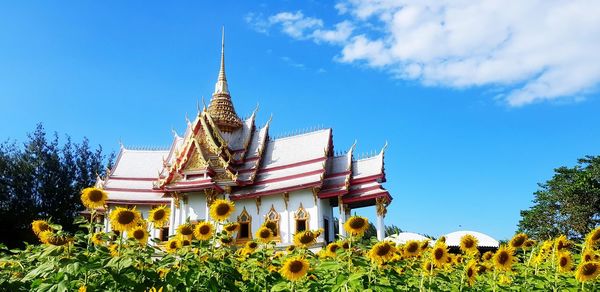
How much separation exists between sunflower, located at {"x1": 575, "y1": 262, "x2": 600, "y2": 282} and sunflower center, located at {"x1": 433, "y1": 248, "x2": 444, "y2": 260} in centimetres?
143

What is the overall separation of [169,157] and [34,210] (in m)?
13.9

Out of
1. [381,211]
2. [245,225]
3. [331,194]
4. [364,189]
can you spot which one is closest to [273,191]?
[245,225]

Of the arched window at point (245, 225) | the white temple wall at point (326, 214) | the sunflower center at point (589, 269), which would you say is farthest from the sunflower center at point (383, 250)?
the arched window at point (245, 225)

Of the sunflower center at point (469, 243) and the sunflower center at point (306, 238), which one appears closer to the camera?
the sunflower center at point (306, 238)

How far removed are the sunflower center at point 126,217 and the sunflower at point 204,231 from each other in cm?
79

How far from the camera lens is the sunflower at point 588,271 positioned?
18.1 feet

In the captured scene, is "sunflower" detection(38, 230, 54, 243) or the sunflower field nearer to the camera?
the sunflower field

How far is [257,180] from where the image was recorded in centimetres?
2889

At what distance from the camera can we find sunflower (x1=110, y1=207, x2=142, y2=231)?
5195mm

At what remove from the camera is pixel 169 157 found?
110 ft

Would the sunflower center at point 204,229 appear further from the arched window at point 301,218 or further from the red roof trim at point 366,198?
the arched window at point 301,218

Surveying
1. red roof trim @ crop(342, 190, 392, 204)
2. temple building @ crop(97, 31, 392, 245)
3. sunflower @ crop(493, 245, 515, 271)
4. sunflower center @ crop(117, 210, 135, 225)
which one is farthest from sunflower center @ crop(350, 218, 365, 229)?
red roof trim @ crop(342, 190, 392, 204)

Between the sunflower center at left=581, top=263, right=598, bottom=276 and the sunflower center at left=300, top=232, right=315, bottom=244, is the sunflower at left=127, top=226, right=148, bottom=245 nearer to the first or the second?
the sunflower center at left=300, top=232, right=315, bottom=244

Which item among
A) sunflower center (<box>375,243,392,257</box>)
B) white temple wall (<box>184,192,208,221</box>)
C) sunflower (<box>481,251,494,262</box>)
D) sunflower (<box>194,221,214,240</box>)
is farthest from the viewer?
white temple wall (<box>184,192,208,221</box>)
